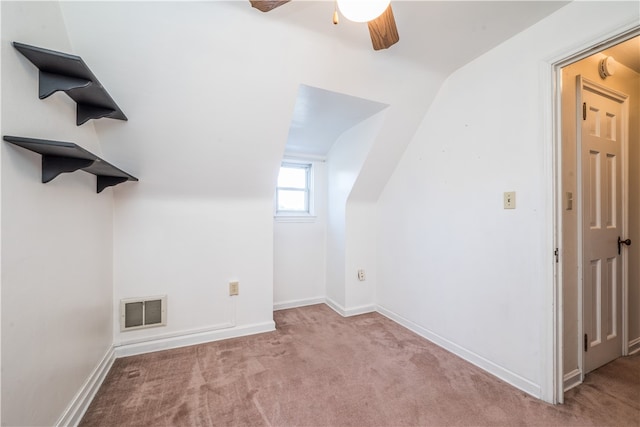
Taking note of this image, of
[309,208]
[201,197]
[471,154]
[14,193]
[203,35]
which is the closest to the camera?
[14,193]

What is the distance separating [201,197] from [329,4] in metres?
1.73

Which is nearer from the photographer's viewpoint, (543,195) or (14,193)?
(14,193)

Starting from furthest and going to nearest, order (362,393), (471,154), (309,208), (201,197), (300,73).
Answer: (309,208) → (201,197) → (471,154) → (300,73) → (362,393)

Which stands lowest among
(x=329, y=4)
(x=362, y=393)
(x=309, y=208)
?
(x=362, y=393)

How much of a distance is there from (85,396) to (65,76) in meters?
1.67

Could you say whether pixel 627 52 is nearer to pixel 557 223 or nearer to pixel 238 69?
pixel 557 223

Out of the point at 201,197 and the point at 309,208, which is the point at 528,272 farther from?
the point at 201,197

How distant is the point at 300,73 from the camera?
67.9 inches

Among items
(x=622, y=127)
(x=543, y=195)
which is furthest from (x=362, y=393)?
(x=622, y=127)

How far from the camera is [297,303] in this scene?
3.12 metres

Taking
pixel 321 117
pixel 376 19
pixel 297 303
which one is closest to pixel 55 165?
pixel 376 19

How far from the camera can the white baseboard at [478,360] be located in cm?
155

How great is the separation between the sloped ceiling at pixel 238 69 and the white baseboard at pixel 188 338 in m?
1.19

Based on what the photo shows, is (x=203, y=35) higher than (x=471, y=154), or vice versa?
(x=203, y=35)
